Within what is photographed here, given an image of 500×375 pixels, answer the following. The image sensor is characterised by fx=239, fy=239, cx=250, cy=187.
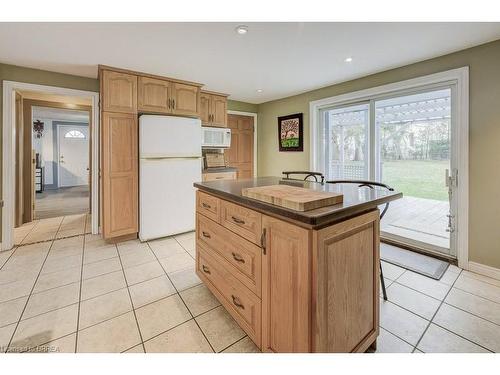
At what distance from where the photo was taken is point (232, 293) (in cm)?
153

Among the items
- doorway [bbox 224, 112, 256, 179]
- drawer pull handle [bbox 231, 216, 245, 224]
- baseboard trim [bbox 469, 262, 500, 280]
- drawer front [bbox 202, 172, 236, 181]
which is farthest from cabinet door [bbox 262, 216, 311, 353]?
doorway [bbox 224, 112, 256, 179]

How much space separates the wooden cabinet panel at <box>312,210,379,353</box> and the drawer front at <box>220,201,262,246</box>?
370 mm

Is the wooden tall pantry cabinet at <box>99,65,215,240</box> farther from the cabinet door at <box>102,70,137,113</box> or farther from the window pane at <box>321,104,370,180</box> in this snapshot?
the window pane at <box>321,104,370,180</box>

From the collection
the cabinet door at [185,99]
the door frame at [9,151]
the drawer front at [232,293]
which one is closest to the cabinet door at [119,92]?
the cabinet door at [185,99]

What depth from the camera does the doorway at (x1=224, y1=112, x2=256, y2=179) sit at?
Answer: 15.9 ft

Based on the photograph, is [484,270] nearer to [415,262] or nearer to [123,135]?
[415,262]

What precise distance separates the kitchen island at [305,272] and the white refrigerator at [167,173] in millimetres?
1949

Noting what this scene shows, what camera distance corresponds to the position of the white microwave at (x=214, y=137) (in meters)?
3.97

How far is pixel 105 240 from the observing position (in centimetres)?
315

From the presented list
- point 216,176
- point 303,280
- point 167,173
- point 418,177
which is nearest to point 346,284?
point 303,280

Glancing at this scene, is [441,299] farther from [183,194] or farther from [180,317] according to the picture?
[183,194]
